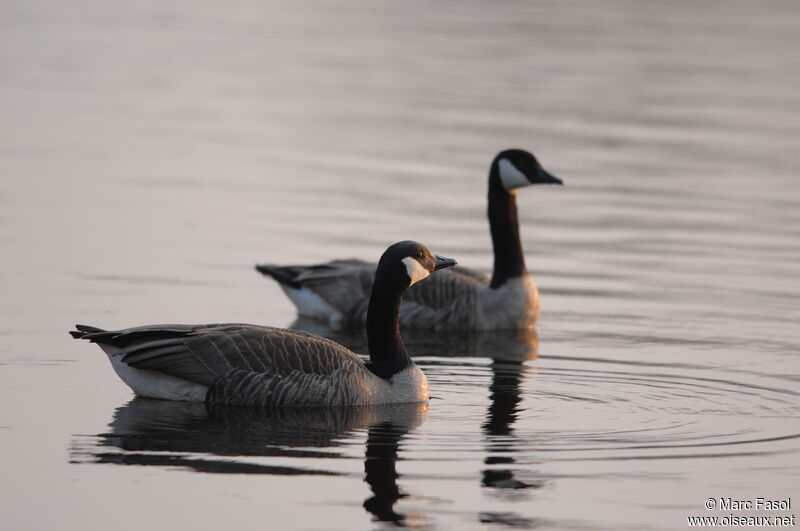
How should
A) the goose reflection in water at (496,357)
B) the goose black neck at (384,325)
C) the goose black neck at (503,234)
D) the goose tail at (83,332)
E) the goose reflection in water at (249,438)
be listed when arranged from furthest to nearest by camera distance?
the goose black neck at (503,234) → the goose black neck at (384,325) → the goose tail at (83,332) → the goose reflection in water at (496,357) → the goose reflection in water at (249,438)

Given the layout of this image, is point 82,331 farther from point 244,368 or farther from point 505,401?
point 505,401

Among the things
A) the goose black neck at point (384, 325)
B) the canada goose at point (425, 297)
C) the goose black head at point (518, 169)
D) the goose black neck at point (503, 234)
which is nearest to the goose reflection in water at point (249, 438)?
the goose black neck at point (384, 325)

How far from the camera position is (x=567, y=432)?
42.5ft

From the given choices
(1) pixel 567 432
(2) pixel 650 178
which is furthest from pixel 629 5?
(1) pixel 567 432

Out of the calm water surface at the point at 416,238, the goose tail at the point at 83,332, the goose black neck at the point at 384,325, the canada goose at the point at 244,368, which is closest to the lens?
the calm water surface at the point at 416,238

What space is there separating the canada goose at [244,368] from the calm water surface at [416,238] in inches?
9.0

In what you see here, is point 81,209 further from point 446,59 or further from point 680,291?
point 446,59

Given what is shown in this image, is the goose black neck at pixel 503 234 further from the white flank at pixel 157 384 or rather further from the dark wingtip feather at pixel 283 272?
the white flank at pixel 157 384

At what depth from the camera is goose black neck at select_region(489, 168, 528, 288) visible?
1902 cm

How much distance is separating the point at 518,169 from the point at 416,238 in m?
2.67

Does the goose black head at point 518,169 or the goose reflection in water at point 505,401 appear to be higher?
the goose black head at point 518,169

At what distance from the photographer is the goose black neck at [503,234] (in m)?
19.0

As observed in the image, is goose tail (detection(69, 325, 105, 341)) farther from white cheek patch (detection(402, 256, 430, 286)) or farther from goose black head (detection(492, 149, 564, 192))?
goose black head (detection(492, 149, 564, 192))

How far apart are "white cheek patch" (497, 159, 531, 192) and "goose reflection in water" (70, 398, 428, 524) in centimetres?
600
